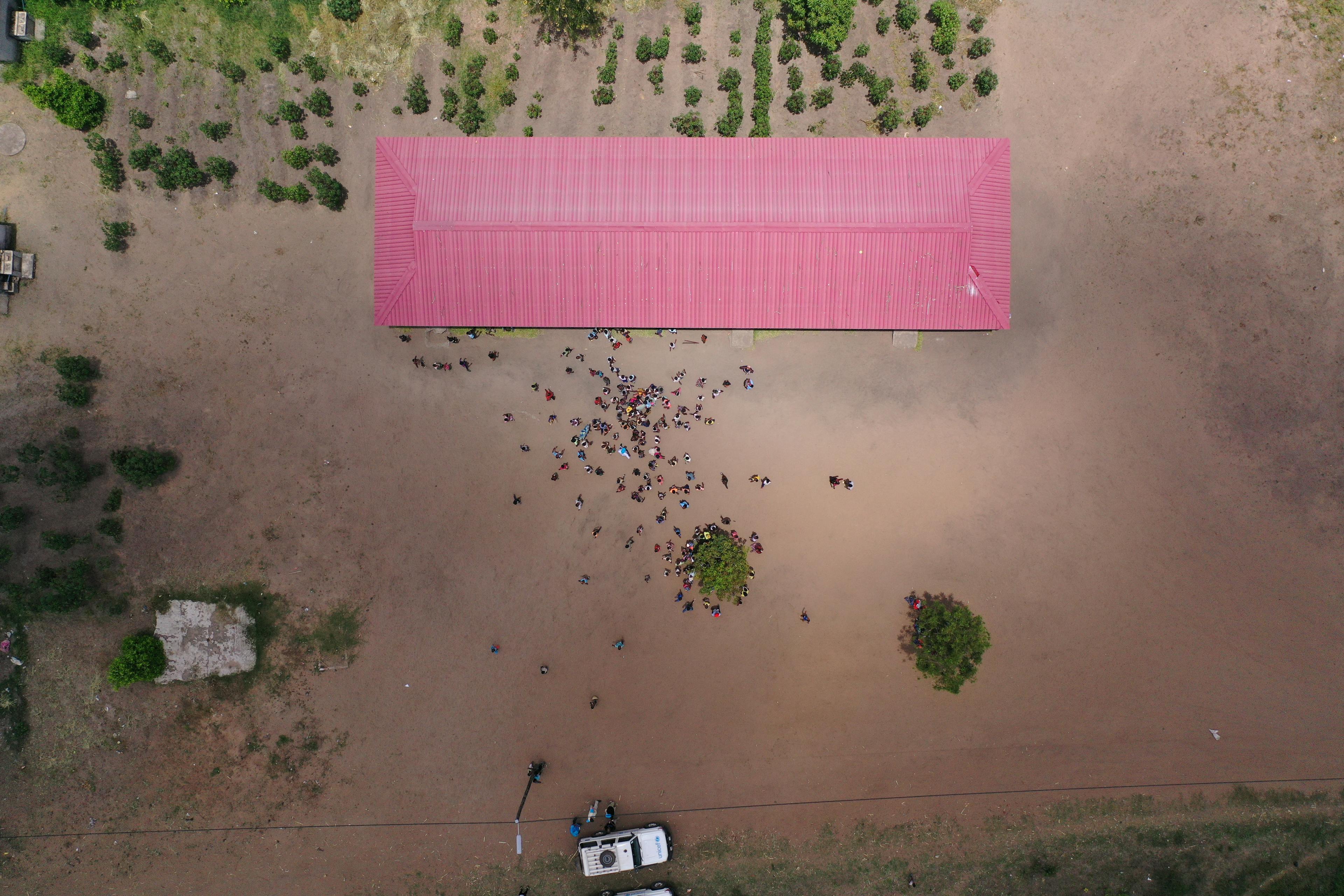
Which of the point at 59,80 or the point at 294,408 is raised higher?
the point at 59,80

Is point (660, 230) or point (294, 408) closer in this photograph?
point (660, 230)

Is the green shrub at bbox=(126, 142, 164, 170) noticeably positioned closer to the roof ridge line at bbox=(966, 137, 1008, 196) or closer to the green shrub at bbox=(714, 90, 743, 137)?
the green shrub at bbox=(714, 90, 743, 137)

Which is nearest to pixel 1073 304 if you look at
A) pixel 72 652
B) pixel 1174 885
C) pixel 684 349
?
pixel 684 349

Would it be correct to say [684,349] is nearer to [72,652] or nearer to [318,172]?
[318,172]

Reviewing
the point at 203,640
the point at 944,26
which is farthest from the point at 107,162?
the point at 944,26

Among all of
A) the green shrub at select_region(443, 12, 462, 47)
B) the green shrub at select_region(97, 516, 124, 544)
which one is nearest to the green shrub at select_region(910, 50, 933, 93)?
the green shrub at select_region(443, 12, 462, 47)

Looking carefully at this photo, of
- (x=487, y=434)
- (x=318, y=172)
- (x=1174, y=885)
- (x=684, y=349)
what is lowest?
(x=1174, y=885)

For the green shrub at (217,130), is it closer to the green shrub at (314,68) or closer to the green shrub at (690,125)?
the green shrub at (314,68)

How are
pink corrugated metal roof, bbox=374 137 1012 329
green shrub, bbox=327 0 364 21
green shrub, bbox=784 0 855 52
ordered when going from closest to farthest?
pink corrugated metal roof, bbox=374 137 1012 329 < green shrub, bbox=784 0 855 52 < green shrub, bbox=327 0 364 21
